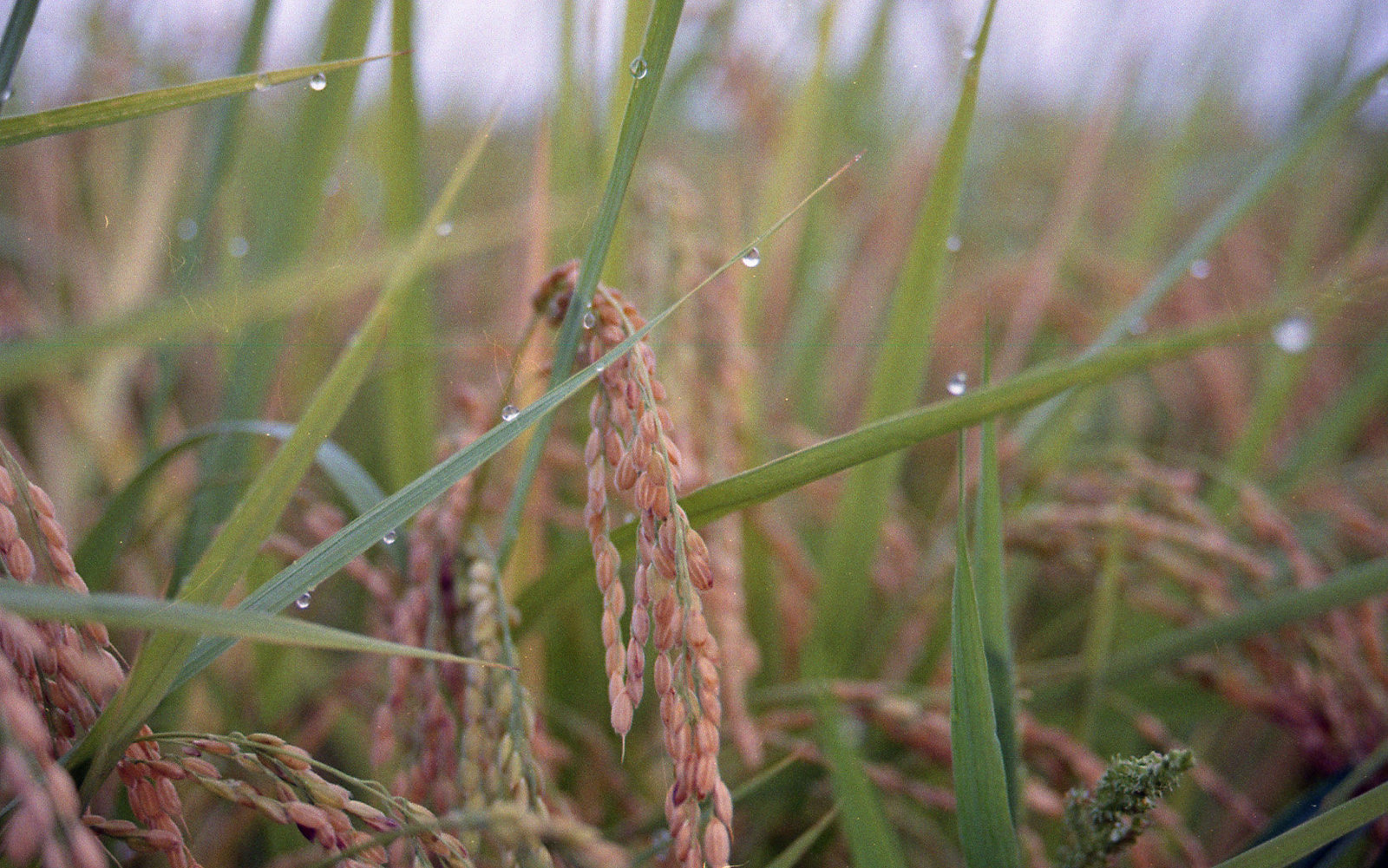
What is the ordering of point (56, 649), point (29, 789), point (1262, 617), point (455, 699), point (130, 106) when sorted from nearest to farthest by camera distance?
point (29, 789), point (56, 649), point (130, 106), point (455, 699), point (1262, 617)

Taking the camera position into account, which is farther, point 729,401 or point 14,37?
point 729,401

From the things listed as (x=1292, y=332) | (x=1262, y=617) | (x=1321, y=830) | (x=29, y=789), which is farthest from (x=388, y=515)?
(x=1292, y=332)

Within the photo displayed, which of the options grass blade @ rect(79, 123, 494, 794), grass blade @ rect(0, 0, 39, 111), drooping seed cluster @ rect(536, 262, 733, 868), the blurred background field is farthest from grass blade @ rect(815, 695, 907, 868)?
grass blade @ rect(0, 0, 39, 111)

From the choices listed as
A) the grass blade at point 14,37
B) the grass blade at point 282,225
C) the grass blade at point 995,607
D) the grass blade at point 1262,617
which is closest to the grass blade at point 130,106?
the grass blade at point 14,37

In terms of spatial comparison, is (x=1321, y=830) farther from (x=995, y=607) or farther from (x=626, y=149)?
(x=626, y=149)

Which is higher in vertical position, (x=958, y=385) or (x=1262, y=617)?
(x=958, y=385)

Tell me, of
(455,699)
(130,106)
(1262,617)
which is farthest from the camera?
(1262,617)
